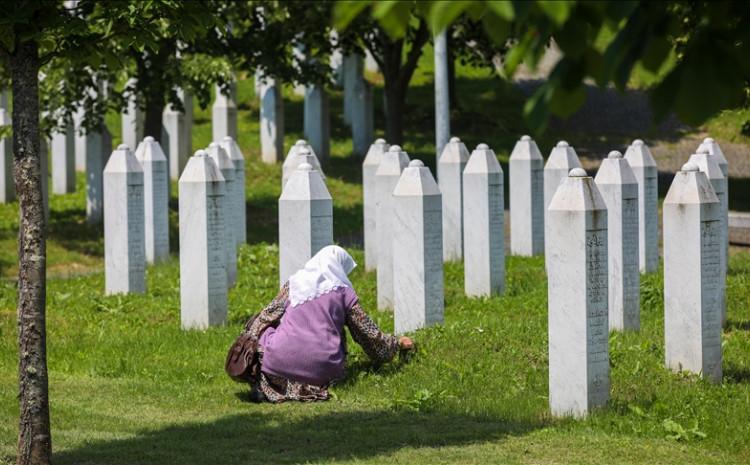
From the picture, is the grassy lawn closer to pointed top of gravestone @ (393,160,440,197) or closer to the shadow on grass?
the shadow on grass

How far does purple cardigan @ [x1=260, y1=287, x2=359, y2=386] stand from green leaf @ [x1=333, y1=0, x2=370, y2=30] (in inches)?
258

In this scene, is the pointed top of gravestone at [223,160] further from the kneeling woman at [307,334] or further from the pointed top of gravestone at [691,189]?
the pointed top of gravestone at [691,189]

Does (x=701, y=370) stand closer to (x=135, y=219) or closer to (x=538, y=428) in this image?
(x=538, y=428)

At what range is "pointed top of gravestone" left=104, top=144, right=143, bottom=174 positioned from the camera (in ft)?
52.9

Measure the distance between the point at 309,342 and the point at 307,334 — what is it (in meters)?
0.06

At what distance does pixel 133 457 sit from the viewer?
873cm

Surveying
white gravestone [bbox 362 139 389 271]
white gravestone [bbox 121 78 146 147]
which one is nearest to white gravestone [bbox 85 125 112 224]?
white gravestone [bbox 121 78 146 147]

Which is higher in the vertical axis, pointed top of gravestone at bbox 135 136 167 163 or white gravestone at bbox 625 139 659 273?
pointed top of gravestone at bbox 135 136 167 163

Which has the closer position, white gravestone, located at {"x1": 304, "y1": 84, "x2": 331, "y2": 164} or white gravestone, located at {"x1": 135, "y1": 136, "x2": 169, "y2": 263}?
white gravestone, located at {"x1": 135, "y1": 136, "x2": 169, "y2": 263}

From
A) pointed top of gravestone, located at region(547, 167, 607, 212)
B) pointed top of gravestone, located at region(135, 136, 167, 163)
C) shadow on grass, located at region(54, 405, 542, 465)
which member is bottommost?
shadow on grass, located at region(54, 405, 542, 465)

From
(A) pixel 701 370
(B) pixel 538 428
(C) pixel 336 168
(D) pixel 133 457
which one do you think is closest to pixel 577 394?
(B) pixel 538 428

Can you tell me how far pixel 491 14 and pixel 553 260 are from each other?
5.63 m

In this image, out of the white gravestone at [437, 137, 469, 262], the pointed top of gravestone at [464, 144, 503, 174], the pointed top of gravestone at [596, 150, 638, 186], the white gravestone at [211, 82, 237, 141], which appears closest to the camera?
the pointed top of gravestone at [596, 150, 638, 186]

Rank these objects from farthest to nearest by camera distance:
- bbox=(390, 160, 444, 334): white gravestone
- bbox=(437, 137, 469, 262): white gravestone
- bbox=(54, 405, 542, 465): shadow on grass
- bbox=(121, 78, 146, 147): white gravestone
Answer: bbox=(121, 78, 146, 147): white gravestone → bbox=(437, 137, 469, 262): white gravestone → bbox=(390, 160, 444, 334): white gravestone → bbox=(54, 405, 542, 465): shadow on grass
